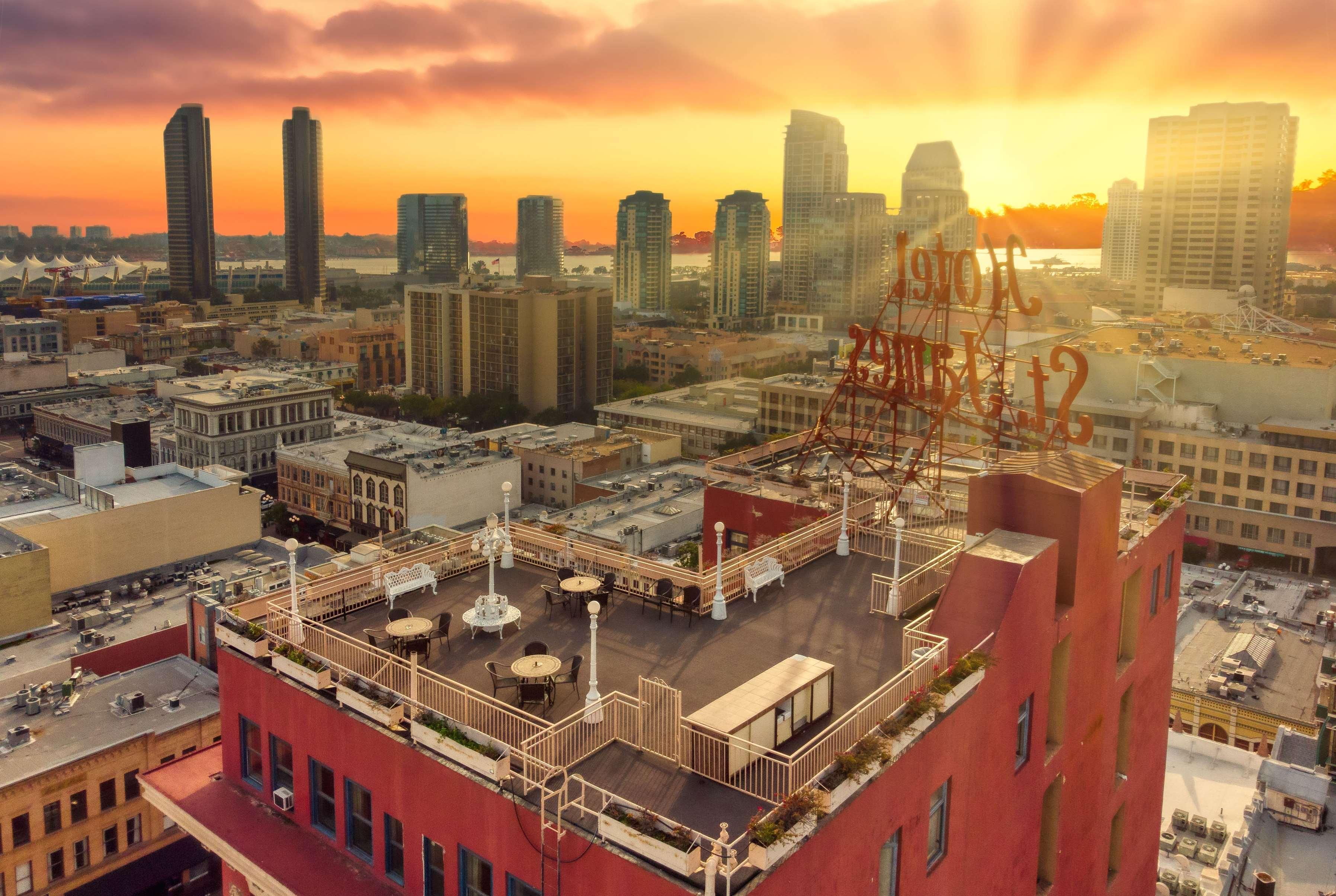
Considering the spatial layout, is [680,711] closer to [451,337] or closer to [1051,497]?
[1051,497]

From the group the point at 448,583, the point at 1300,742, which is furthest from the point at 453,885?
the point at 1300,742

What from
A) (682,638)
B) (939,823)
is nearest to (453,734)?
(682,638)

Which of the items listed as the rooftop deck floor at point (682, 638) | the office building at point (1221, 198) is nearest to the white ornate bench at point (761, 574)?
the rooftop deck floor at point (682, 638)

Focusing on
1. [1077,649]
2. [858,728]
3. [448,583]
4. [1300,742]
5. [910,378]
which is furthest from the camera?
[1300,742]

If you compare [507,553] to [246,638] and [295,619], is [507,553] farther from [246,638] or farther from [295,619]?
[246,638]

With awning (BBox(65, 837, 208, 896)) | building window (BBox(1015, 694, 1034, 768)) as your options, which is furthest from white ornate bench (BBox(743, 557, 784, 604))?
awning (BBox(65, 837, 208, 896))
